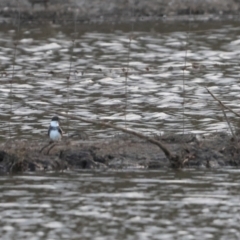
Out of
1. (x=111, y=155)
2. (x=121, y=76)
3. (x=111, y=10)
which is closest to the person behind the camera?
(x=111, y=155)

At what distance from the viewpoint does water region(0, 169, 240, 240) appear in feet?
44.0

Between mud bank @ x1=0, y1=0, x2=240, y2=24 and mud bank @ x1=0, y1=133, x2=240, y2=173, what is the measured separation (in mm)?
23839

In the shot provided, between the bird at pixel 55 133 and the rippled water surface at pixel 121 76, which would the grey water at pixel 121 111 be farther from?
the bird at pixel 55 133

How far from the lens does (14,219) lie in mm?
14070

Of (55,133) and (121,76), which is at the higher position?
(121,76)

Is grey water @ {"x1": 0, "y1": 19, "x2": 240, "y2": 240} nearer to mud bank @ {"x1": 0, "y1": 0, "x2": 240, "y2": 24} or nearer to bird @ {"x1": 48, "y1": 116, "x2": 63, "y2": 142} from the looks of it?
bird @ {"x1": 48, "y1": 116, "x2": 63, "y2": 142}

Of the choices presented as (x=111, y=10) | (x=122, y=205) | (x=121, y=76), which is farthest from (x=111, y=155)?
(x=111, y=10)

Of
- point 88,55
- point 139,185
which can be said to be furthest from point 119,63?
point 139,185

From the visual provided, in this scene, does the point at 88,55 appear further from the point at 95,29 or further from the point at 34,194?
the point at 34,194

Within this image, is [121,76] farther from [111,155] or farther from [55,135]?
[111,155]

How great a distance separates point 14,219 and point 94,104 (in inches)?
470

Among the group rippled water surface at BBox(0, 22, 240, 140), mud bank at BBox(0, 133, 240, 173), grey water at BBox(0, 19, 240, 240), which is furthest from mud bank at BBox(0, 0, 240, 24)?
mud bank at BBox(0, 133, 240, 173)

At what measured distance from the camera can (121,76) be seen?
98.2ft

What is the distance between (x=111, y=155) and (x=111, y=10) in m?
26.4
